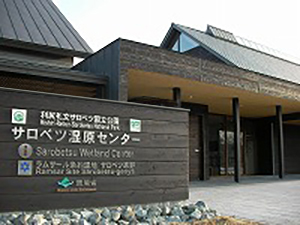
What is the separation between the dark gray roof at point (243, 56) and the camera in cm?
1385

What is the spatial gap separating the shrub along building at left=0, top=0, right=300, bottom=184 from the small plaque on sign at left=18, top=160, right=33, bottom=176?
3.48 m

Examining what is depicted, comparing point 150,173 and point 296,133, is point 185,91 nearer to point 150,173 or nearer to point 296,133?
point 150,173

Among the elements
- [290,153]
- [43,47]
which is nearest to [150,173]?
[43,47]

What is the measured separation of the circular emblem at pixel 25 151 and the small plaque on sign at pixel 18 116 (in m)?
0.32

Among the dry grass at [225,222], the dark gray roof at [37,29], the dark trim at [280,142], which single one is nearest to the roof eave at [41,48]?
the dark gray roof at [37,29]

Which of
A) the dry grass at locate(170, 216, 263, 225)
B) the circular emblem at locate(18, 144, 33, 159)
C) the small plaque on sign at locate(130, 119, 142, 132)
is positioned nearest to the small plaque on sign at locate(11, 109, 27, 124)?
the circular emblem at locate(18, 144, 33, 159)

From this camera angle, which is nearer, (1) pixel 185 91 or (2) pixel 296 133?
(1) pixel 185 91

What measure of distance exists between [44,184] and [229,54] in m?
11.5

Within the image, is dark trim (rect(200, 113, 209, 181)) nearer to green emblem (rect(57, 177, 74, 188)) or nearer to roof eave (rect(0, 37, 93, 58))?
roof eave (rect(0, 37, 93, 58))

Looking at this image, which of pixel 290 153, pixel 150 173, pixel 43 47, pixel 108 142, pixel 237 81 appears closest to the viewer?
pixel 108 142

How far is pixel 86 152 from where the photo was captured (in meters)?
4.86

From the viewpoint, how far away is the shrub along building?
26.2ft

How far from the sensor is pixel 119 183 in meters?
5.14

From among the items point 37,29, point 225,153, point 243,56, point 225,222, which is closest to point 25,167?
point 225,222
